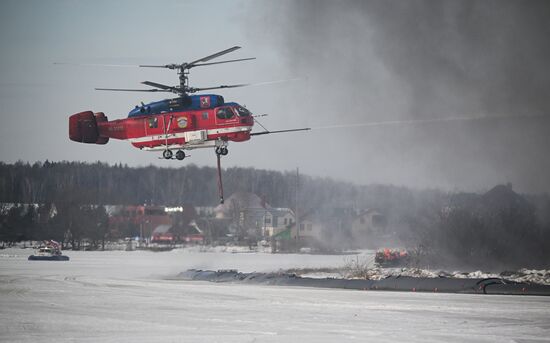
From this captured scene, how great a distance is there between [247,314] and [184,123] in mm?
13479

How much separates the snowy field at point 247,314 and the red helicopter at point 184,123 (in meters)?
7.66

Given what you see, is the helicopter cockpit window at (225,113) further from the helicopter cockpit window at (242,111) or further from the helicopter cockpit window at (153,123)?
the helicopter cockpit window at (153,123)

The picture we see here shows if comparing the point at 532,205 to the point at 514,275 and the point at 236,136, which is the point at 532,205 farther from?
the point at 236,136

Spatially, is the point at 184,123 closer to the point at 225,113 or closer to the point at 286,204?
the point at 225,113

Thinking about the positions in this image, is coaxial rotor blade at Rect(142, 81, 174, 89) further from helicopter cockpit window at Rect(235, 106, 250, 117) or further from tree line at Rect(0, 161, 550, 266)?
tree line at Rect(0, 161, 550, 266)

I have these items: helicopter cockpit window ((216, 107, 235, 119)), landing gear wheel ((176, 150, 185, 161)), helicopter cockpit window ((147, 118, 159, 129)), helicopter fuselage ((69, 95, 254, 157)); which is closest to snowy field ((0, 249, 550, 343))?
landing gear wheel ((176, 150, 185, 161))

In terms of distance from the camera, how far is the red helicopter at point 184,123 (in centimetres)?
3594

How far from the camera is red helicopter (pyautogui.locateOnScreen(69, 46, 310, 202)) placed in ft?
118

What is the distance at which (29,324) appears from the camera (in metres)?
23.9

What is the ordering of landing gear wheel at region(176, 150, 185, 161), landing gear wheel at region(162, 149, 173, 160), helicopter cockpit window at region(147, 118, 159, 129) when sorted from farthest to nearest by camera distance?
landing gear wheel at region(162, 149, 173, 160), landing gear wheel at region(176, 150, 185, 161), helicopter cockpit window at region(147, 118, 159, 129)

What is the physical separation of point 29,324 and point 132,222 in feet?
227

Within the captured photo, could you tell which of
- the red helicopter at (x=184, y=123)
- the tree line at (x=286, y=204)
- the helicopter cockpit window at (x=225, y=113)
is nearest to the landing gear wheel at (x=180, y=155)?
the red helicopter at (x=184, y=123)

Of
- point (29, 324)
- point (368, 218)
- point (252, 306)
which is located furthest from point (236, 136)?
point (368, 218)

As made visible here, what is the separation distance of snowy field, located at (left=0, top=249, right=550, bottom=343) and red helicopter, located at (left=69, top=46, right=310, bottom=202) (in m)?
7.66
